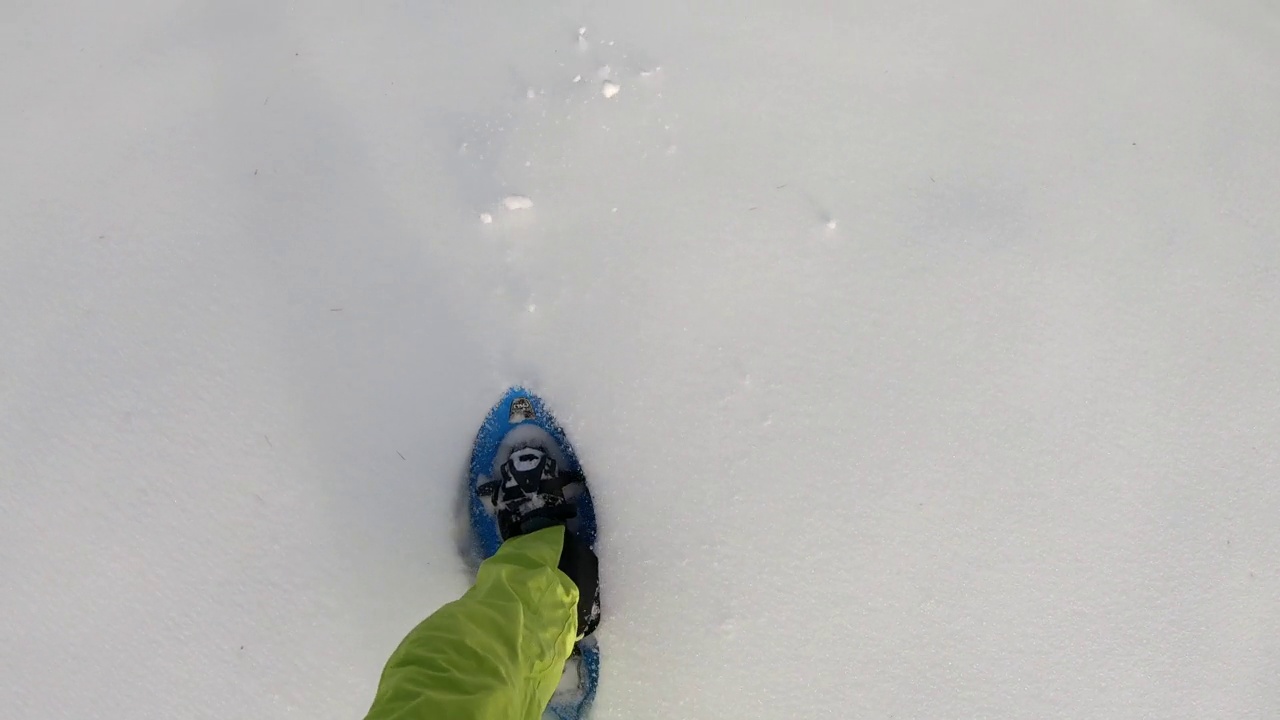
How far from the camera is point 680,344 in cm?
114

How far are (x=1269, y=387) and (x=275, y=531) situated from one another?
66.3 inches

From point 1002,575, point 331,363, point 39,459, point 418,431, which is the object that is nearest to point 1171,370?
point 1002,575

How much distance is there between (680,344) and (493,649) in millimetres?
559

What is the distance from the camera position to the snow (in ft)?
3.65

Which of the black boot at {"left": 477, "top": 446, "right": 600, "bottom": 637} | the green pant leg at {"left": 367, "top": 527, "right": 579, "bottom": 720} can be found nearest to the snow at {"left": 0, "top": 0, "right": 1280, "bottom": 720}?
the black boot at {"left": 477, "top": 446, "right": 600, "bottom": 637}

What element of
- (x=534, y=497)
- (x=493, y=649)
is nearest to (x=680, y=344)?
(x=534, y=497)

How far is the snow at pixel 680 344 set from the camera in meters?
1.11

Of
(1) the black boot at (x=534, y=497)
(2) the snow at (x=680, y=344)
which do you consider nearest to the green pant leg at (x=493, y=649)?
(1) the black boot at (x=534, y=497)

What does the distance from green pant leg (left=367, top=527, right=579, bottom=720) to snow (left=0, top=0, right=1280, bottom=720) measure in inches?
8.4

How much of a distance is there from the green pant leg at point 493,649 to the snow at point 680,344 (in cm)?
21

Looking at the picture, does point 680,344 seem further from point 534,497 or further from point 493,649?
point 493,649

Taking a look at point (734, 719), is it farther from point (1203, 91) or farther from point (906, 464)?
point (1203, 91)

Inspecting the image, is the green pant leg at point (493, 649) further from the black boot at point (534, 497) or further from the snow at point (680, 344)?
the snow at point (680, 344)

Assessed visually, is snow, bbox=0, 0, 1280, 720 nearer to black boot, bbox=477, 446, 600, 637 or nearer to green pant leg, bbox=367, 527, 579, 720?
black boot, bbox=477, 446, 600, 637
